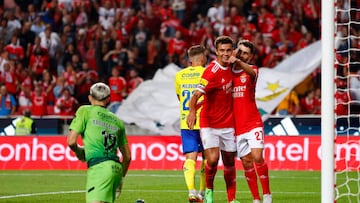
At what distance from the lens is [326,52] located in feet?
38.4

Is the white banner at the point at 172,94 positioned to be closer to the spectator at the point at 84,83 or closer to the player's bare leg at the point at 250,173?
the spectator at the point at 84,83

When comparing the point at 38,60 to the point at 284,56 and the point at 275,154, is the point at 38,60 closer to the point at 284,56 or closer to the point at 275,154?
the point at 284,56

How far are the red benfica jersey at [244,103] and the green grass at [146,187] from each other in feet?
8.07

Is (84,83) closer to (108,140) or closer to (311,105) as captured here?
(311,105)

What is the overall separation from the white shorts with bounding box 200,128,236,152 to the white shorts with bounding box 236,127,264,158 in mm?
90

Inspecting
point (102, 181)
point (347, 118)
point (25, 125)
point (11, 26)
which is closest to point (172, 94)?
point (25, 125)

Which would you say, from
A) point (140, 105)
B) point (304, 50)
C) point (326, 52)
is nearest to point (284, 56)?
point (304, 50)

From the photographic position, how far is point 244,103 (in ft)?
46.3

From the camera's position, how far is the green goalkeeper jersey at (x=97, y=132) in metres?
10.8

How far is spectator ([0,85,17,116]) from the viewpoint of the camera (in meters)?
28.9

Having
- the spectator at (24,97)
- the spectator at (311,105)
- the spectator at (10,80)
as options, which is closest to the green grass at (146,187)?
the spectator at (311,105)

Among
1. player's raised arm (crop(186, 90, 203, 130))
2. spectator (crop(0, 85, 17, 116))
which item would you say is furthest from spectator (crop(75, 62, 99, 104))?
player's raised arm (crop(186, 90, 203, 130))

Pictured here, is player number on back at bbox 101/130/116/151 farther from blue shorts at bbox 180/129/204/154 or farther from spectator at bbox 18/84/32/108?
spectator at bbox 18/84/32/108

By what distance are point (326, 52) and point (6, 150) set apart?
14.1 m
